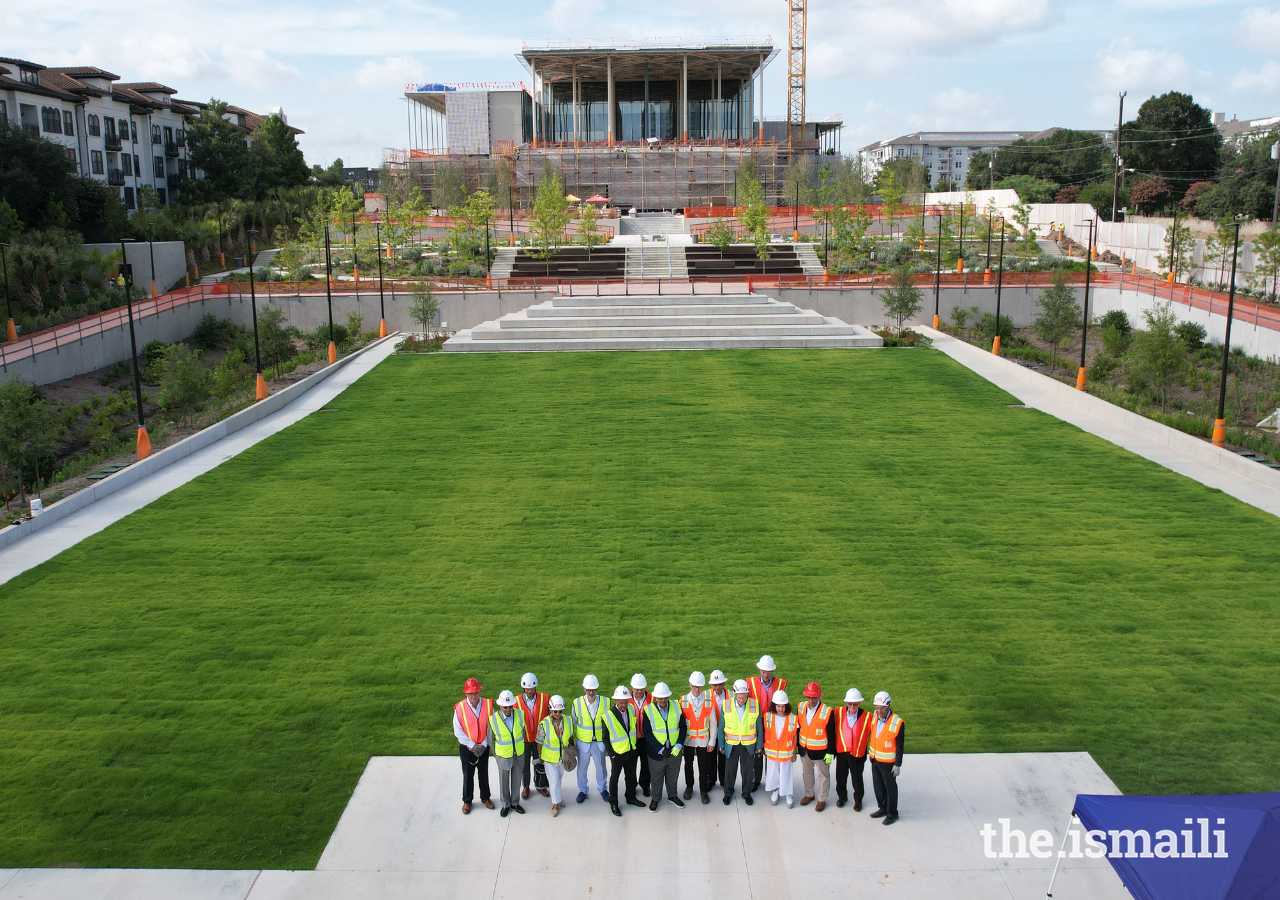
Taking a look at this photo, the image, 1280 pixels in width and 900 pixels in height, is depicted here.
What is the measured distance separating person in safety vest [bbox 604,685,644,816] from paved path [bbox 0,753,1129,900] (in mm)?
388

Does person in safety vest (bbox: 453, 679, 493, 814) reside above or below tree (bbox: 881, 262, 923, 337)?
below

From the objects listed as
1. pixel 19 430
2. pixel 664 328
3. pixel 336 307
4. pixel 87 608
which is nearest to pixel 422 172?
pixel 336 307

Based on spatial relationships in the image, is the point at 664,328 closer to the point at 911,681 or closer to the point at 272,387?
the point at 272,387

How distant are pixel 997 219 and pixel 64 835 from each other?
208 ft

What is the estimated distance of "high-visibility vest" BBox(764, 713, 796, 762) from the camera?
9289 mm

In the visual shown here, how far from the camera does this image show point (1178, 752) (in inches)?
409

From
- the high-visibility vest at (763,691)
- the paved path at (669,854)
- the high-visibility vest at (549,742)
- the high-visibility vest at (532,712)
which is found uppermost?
the high-visibility vest at (763,691)

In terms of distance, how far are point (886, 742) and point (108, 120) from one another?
238ft

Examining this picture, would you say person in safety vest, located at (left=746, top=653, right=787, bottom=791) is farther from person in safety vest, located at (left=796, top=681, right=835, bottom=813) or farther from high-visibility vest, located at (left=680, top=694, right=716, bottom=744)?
high-visibility vest, located at (left=680, top=694, right=716, bottom=744)

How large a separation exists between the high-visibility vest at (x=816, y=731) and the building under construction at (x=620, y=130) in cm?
7374

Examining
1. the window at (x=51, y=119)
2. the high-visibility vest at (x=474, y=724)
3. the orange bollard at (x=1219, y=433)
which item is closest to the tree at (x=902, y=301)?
the orange bollard at (x=1219, y=433)

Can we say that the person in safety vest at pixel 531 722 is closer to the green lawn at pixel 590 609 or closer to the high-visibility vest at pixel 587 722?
the high-visibility vest at pixel 587 722

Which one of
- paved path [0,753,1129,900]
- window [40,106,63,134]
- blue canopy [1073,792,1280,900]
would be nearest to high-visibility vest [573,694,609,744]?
paved path [0,753,1129,900]

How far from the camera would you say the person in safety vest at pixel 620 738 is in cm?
931
